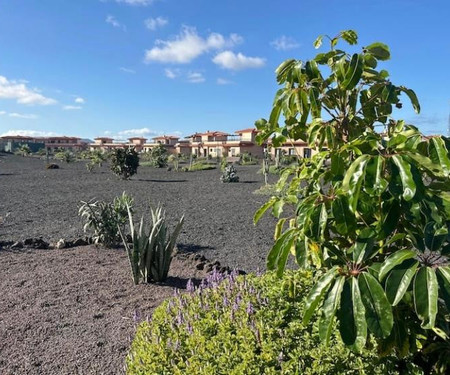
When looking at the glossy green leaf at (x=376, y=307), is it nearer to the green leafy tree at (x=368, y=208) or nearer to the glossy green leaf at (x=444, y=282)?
the green leafy tree at (x=368, y=208)

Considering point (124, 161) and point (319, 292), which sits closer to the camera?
point (319, 292)

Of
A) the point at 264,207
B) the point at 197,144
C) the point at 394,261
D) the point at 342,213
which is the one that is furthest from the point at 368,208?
the point at 197,144

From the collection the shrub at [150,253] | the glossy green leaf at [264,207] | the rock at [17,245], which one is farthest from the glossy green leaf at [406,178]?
the rock at [17,245]

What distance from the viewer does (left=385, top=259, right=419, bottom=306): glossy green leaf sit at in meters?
1.25

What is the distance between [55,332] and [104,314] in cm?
46

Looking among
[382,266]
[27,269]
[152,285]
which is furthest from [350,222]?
[27,269]

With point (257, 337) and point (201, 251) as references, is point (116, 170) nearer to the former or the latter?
point (201, 251)

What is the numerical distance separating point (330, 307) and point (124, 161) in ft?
66.6

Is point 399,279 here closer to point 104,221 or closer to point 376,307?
point 376,307

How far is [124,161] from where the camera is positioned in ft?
68.0

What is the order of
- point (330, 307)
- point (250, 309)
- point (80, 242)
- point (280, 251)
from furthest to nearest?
point (80, 242), point (250, 309), point (280, 251), point (330, 307)

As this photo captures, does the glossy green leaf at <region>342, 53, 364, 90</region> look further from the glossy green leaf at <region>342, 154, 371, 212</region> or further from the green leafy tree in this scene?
the glossy green leaf at <region>342, 154, 371, 212</region>

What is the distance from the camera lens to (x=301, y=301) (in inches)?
89.9

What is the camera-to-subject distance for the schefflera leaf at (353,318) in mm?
1268
